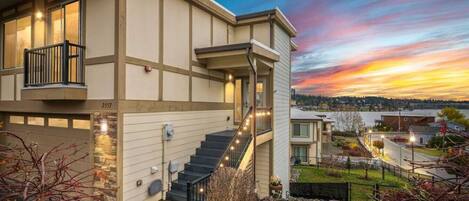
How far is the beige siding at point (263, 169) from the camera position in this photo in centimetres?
1079

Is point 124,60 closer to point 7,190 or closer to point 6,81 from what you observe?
point 7,190

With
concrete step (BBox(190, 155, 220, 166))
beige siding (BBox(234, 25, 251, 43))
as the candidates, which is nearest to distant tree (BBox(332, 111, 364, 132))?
beige siding (BBox(234, 25, 251, 43))

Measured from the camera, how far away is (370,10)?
14773 mm

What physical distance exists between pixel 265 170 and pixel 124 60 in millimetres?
7514

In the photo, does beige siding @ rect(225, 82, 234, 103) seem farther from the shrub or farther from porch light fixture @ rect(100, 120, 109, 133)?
porch light fixture @ rect(100, 120, 109, 133)

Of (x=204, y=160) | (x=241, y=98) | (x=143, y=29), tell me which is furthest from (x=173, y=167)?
(x=241, y=98)

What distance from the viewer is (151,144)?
7027 mm

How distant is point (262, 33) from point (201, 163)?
6.25m

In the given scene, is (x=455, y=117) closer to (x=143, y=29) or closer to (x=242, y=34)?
(x=242, y=34)

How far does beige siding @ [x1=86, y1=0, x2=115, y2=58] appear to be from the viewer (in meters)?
6.25

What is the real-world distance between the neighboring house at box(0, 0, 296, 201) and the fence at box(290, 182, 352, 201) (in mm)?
8157

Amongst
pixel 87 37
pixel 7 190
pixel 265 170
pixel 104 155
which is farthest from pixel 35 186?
pixel 265 170

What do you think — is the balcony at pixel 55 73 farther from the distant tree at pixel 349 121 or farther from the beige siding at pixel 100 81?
the distant tree at pixel 349 121

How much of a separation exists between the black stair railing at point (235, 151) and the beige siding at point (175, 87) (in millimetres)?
2259
